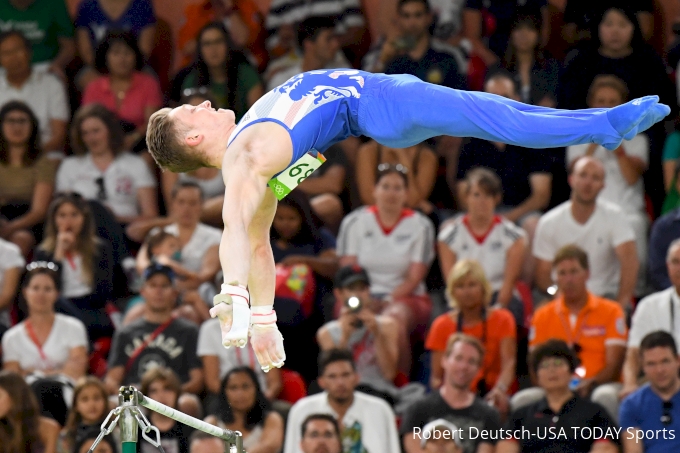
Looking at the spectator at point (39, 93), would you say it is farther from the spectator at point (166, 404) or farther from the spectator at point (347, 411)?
the spectator at point (347, 411)

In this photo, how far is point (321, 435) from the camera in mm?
7355

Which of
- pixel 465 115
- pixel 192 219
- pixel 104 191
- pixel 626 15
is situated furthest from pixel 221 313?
pixel 626 15

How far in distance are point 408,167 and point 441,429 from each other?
250cm

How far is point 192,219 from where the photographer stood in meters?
8.83

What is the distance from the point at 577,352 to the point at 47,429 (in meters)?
3.30

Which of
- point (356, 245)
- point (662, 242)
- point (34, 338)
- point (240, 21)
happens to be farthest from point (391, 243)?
point (240, 21)

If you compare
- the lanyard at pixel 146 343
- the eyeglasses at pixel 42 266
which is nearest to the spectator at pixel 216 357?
the lanyard at pixel 146 343

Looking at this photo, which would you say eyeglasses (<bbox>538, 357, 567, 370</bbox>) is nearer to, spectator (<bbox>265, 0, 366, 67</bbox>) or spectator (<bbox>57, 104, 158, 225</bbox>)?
spectator (<bbox>57, 104, 158, 225</bbox>)

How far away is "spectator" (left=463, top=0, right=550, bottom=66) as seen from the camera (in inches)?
380

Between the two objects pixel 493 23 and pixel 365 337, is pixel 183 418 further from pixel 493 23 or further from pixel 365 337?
pixel 493 23

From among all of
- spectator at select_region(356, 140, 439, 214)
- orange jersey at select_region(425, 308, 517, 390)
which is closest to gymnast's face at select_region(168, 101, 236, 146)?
orange jersey at select_region(425, 308, 517, 390)

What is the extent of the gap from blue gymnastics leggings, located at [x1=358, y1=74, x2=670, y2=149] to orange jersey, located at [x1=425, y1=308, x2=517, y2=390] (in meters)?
2.58

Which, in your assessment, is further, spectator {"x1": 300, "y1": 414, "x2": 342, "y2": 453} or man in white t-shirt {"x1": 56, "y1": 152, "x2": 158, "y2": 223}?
man in white t-shirt {"x1": 56, "y1": 152, "x2": 158, "y2": 223}

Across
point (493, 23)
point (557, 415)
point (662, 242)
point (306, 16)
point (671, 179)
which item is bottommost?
point (557, 415)
